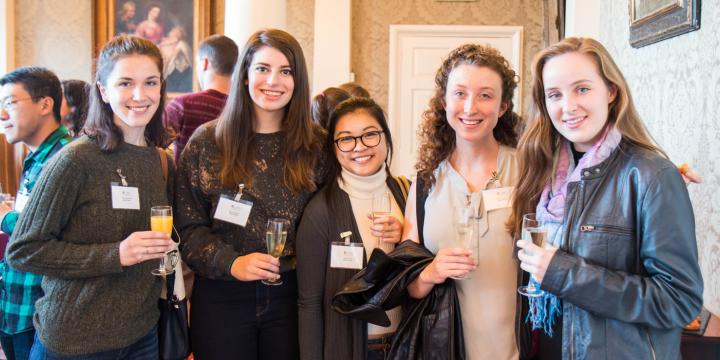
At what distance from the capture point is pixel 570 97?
5.17ft

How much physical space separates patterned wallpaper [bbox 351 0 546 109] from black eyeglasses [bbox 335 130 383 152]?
4535 mm

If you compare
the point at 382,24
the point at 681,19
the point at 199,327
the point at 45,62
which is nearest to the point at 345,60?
the point at 382,24

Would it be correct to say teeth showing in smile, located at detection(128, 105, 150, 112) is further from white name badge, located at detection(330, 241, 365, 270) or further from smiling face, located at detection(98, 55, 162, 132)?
white name badge, located at detection(330, 241, 365, 270)

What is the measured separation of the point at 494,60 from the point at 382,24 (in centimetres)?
490

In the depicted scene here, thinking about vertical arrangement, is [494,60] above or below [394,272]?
above

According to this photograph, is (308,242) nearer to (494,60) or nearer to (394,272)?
(394,272)

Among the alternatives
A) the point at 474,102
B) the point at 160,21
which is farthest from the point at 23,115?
the point at 160,21

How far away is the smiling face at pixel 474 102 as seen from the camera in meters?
1.90

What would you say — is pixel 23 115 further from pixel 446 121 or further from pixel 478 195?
pixel 478 195

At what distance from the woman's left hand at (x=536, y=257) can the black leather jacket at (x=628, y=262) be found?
0.05 ft

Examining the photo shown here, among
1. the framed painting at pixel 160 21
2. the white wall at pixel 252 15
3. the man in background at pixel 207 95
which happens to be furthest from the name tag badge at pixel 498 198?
the framed painting at pixel 160 21

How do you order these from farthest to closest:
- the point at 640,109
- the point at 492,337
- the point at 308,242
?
the point at 640,109 → the point at 308,242 → the point at 492,337

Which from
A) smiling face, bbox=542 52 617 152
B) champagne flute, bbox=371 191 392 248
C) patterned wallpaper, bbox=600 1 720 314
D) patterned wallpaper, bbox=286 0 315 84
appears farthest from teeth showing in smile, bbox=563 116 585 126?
patterned wallpaper, bbox=286 0 315 84

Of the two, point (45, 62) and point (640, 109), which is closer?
point (640, 109)
